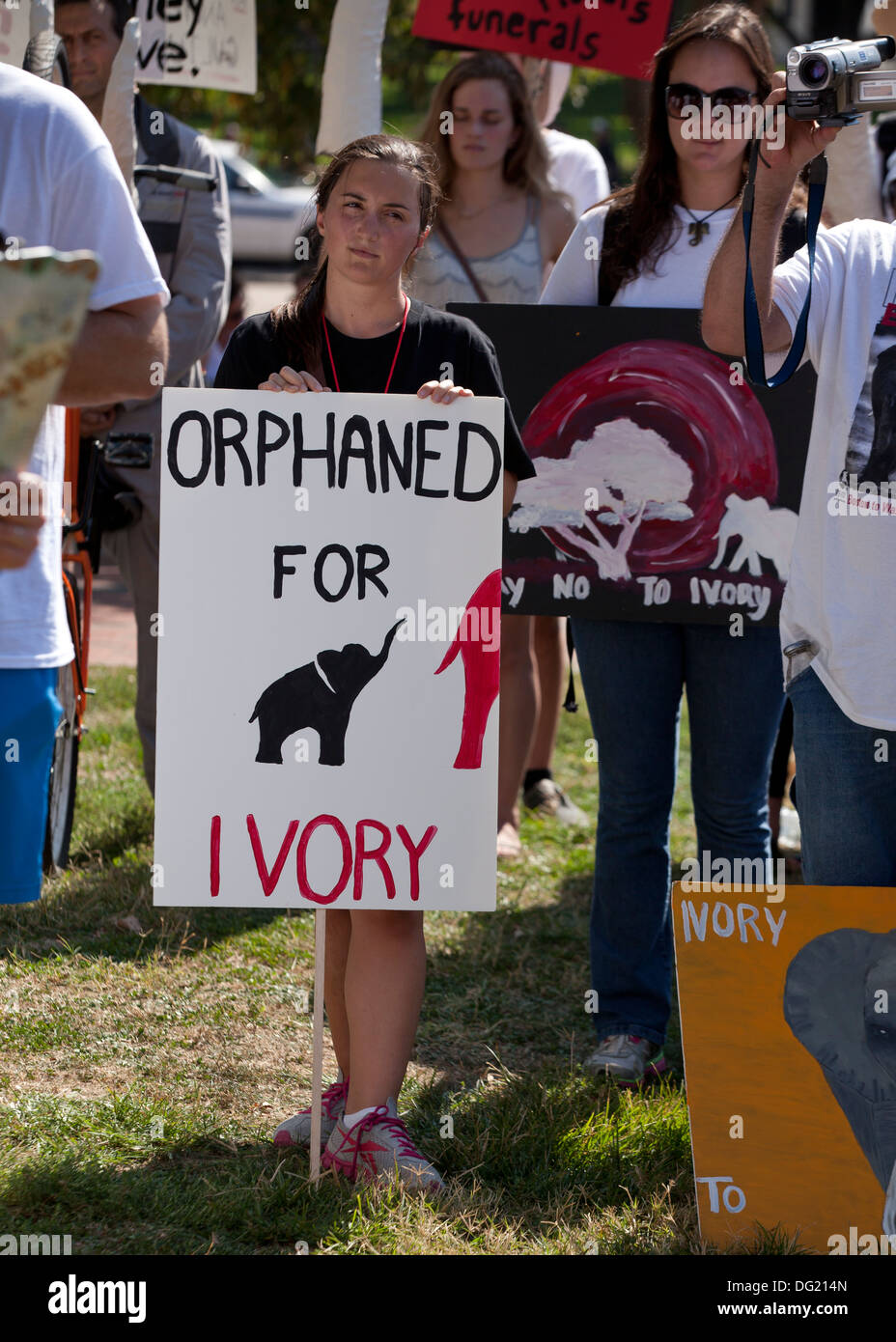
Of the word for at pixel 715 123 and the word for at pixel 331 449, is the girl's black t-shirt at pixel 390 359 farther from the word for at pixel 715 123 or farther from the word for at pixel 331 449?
the word for at pixel 715 123

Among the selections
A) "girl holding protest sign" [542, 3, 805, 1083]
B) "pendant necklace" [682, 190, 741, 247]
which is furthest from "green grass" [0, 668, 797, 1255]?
"pendant necklace" [682, 190, 741, 247]

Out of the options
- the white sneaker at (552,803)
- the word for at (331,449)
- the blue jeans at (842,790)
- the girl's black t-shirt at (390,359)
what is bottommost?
the white sneaker at (552,803)

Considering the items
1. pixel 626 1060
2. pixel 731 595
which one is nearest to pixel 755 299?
pixel 731 595

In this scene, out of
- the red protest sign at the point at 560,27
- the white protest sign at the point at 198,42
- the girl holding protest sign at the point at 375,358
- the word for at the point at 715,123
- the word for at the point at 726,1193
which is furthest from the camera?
the white protest sign at the point at 198,42

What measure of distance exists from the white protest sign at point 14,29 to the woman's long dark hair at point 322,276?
1.22 m

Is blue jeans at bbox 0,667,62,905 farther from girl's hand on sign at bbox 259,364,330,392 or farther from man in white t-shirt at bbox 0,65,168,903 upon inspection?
girl's hand on sign at bbox 259,364,330,392

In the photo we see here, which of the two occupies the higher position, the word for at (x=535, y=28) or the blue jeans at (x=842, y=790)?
the word for at (x=535, y=28)

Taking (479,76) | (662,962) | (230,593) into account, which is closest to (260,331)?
(230,593)

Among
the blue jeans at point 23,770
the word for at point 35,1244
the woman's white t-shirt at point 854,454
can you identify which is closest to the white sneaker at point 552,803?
the woman's white t-shirt at point 854,454

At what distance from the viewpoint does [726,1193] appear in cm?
280

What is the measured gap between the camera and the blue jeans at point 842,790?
2777mm

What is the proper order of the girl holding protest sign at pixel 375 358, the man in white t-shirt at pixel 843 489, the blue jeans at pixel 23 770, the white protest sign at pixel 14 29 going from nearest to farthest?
the blue jeans at pixel 23 770
the man in white t-shirt at pixel 843 489
the girl holding protest sign at pixel 375 358
the white protest sign at pixel 14 29

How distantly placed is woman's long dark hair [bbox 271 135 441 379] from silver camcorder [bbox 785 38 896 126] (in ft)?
2.82
